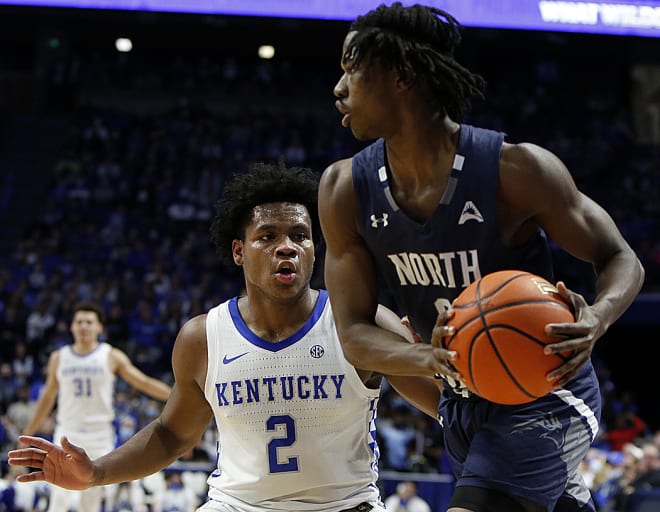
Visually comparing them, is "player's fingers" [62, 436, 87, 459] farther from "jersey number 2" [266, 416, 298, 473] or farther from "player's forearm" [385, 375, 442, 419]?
"player's forearm" [385, 375, 442, 419]

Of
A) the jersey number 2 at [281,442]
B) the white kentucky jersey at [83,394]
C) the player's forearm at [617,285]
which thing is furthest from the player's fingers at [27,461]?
the white kentucky jersey at [83,394]

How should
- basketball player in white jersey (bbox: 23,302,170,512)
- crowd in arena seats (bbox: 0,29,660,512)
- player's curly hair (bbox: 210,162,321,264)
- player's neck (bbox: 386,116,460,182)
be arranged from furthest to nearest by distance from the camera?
1. crowd in arena seats (bbox: 0,29,660,512)
2. basketball player in white jersey (bbox: 23,302,170,512)
3. player's curly hair (bbox: 210,162,321,264)
4. player's neck (bbox: 386,116,460,182)

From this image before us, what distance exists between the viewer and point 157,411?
11.7 m

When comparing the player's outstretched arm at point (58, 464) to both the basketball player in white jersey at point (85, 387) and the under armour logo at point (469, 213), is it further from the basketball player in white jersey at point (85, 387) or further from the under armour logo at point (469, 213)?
the basketball player in white jersey at point (85, 387)

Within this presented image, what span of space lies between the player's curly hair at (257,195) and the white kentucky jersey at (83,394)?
478 cm

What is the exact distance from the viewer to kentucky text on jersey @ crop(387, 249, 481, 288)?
279cm

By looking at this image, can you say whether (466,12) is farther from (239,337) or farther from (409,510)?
(239,337)

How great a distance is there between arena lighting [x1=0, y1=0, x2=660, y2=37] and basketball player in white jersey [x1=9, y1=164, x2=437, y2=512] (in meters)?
9.98

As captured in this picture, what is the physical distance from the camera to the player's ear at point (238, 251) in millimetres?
3959

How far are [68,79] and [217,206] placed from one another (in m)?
16.3

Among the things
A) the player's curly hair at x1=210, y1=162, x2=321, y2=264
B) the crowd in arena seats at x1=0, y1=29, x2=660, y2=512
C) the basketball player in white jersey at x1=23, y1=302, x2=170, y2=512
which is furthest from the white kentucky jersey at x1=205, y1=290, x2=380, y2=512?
the crowd in arena seats at x1=0, y1=29, x2=660, y2=512

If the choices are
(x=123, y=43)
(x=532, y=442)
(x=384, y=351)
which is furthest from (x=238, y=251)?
(x=123, y=43)

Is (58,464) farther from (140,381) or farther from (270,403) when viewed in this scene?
(140,381)

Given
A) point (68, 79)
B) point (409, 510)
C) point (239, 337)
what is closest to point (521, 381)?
point (239, 337)
